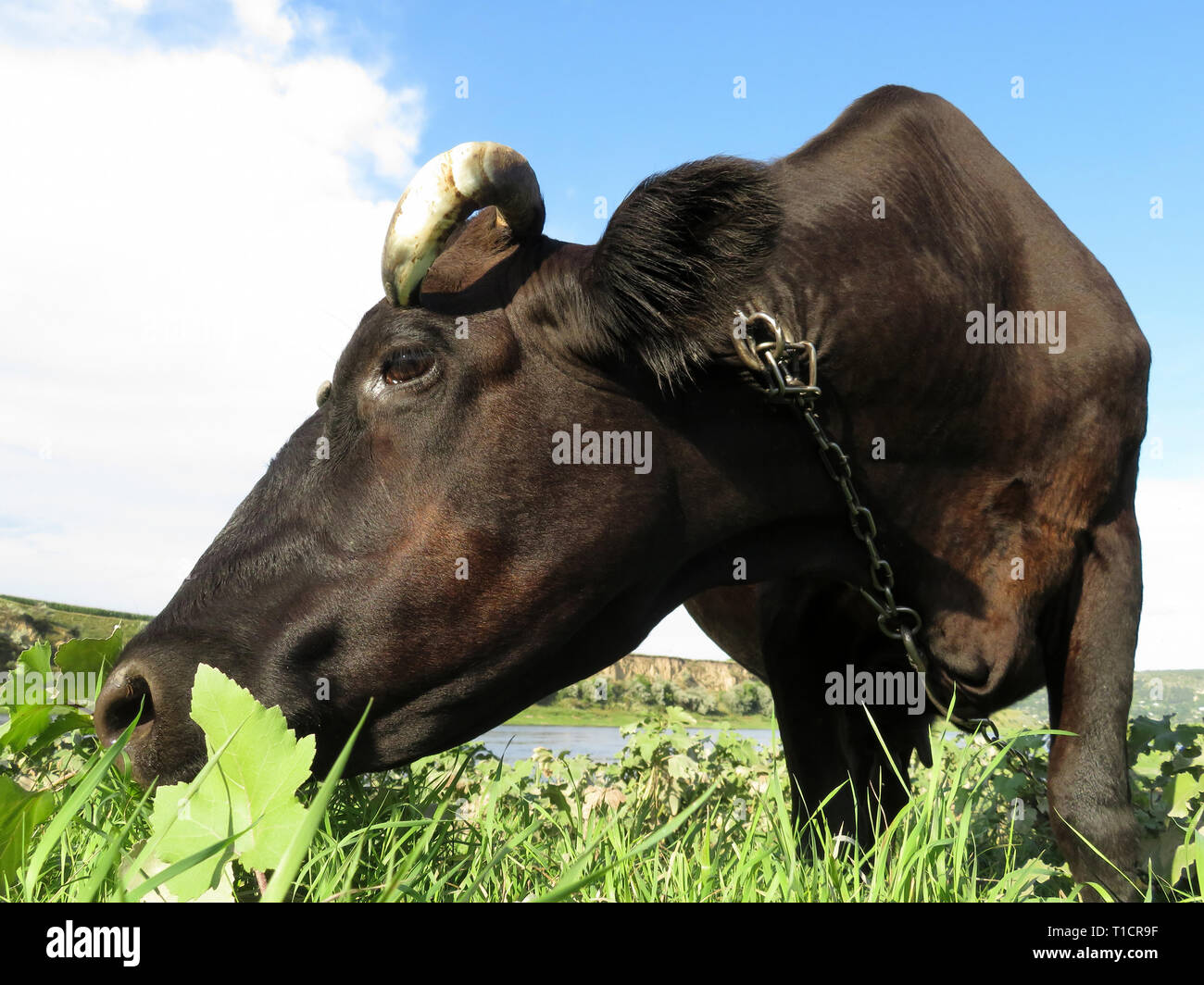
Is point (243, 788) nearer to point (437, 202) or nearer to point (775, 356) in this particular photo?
point (437, 202)

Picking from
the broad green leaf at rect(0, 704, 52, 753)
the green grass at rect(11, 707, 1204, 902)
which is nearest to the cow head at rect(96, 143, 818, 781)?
A: the broad green leaf at rect(0, 704, 52, 753)

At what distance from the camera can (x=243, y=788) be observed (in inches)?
69.2

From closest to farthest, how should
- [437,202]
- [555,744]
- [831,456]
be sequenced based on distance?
[437,202], [831,456], [555,744]

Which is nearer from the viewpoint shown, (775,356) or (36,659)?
(36,659)

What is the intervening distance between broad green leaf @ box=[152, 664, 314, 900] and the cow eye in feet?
4.36

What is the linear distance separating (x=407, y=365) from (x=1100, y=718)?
7.79 feet

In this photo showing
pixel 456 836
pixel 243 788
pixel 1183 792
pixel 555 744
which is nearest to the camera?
pixel 243 788

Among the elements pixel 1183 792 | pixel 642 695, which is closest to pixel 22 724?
pixel 1183 792

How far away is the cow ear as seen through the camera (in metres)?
2.85

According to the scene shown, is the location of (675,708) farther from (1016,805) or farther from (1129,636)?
(1129,636)

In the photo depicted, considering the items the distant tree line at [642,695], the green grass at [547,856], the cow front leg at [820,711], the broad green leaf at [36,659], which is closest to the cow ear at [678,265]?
the green grass at [547,856]

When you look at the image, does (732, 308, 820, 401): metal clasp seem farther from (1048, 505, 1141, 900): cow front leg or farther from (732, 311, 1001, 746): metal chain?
(1048, 505, 1141, 900): cow front leg

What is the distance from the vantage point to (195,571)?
2.90 m

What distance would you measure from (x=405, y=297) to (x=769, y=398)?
3.53ft
